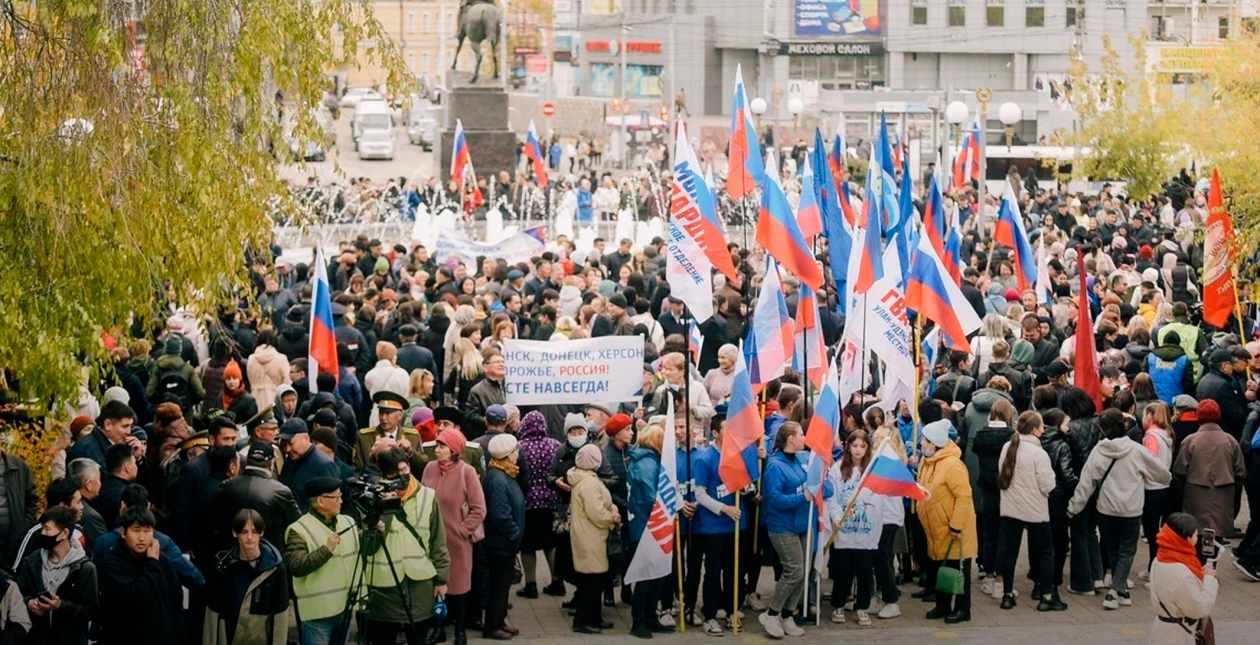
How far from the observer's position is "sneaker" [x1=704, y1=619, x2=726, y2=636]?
12.2 m

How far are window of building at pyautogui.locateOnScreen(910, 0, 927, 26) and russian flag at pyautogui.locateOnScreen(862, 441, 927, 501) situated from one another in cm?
6987

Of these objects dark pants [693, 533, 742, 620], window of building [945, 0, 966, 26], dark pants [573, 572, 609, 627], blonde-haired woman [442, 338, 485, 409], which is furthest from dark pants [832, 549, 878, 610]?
window of building [945, 0, 966, 26]

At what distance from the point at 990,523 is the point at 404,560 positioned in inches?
179

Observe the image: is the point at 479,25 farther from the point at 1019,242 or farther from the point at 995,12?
the point at 995,12

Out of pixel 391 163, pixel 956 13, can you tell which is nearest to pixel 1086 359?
pixel 391 163

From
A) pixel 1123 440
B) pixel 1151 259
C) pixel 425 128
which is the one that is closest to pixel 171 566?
pixel 1123 440

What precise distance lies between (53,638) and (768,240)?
20.0 ft

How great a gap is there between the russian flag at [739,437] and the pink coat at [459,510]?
155 cm

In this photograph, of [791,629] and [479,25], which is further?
[479,25]

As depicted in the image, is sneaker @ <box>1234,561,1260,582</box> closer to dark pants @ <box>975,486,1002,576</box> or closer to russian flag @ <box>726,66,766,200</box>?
→ dark pants @ <box>975,486,1002,576</box>

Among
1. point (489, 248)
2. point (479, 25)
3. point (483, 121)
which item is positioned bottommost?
point (489, 248)

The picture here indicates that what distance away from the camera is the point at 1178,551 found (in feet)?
32.2

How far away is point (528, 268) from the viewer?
23047 mm

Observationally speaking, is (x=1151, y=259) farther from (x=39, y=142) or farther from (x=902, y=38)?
(x=902, y=38)
